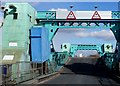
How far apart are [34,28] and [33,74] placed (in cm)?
1036

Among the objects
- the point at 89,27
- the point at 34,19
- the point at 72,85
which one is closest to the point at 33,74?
the point at 72,85

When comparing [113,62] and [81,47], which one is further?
[81,47]

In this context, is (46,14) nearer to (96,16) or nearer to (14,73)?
(96,16)

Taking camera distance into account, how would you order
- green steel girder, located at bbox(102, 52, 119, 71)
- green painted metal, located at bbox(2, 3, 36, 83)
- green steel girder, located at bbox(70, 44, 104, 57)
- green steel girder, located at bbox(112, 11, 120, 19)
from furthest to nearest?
green steel girder, located at bbox(70, 44, 104, 57) → green steel girder, located at bbox(102, 52, 119, 71) → green steel girder, located at bbox(112, 11, 120, 19) → green painted metal, located at bbox(2, 3, 36, 83)

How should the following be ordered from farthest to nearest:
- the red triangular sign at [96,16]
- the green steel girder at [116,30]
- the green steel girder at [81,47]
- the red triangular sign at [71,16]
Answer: the green steel girder at [81,47], the green steel girder at [116,30], the red triangular sign at [96,16], the red triangular sign at [71,16]

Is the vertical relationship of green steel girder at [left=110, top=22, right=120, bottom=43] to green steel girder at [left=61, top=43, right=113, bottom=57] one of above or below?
above

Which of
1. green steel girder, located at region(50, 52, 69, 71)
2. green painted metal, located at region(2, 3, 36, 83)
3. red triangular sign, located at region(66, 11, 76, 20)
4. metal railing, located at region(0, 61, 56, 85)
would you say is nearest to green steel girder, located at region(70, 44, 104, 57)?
green steel girder, located at region(50, 52, 69, 71)

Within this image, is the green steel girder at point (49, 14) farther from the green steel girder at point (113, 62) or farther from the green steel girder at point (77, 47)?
the green steel girder at point (77, 47)

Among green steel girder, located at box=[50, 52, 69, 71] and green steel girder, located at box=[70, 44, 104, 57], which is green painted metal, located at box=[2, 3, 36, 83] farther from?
green steel girder, located at box=[70, 44, 104, 57]

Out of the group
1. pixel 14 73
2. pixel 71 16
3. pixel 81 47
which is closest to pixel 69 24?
pixel 71 16

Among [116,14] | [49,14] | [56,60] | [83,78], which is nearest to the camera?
[83,78]

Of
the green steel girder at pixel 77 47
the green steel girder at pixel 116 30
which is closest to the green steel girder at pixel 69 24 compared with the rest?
the green steel girder at pixel 116 30

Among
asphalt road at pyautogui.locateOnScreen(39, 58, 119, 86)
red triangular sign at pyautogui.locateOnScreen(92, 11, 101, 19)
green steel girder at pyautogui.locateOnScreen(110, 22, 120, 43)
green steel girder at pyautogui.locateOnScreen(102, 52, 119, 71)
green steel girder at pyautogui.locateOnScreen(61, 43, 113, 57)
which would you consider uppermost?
red triangular sign at pyautogui.locateOnScreen(92, 11, 101, 19)

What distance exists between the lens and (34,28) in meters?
37.7
